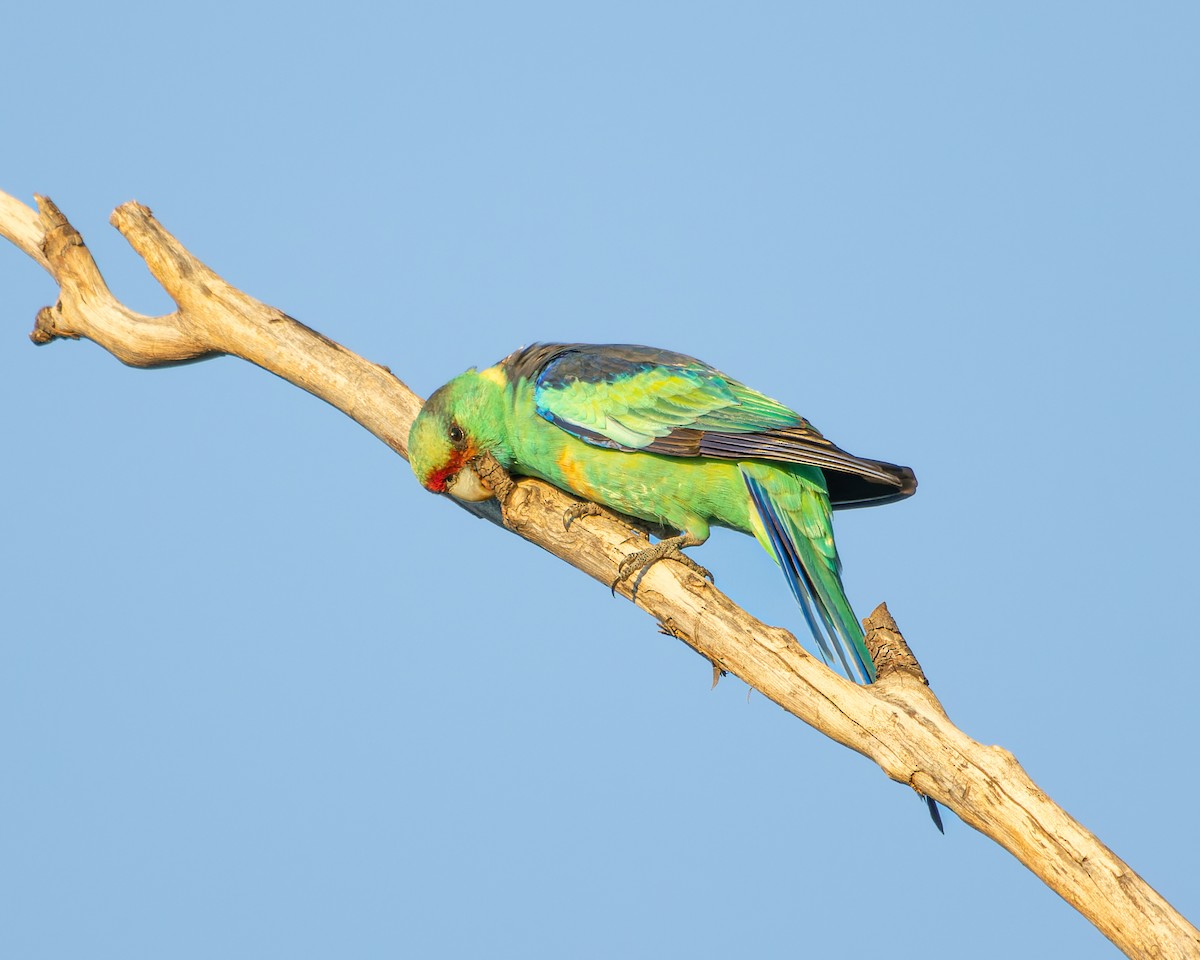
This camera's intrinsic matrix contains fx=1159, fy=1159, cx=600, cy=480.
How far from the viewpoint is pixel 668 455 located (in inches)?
217

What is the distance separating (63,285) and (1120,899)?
20.1 ft

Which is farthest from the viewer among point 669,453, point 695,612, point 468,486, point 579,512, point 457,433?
point 468,486

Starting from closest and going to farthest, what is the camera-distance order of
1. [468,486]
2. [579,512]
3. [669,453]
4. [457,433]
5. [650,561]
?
[650,561], [669,453], [579,512], [457,433], [468,486]

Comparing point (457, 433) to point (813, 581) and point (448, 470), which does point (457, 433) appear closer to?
point (448, 470)

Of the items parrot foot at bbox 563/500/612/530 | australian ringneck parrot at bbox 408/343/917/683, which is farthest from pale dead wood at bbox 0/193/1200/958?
australian ringneck parrot at bbox 408/343/917/683

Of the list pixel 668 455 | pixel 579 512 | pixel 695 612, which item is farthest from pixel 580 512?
pixel 695 612

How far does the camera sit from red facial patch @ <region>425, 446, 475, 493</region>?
5.87 meters

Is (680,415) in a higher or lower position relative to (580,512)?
higher

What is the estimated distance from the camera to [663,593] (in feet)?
16.8

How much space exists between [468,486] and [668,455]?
3.68 ft

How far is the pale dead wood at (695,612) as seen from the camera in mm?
3982

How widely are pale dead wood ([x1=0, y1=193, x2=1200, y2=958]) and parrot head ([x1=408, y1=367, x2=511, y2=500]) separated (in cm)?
13

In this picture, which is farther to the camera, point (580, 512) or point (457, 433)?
point (457, 433)

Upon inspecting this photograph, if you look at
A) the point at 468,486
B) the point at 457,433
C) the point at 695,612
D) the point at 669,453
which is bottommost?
the point at 695,612
